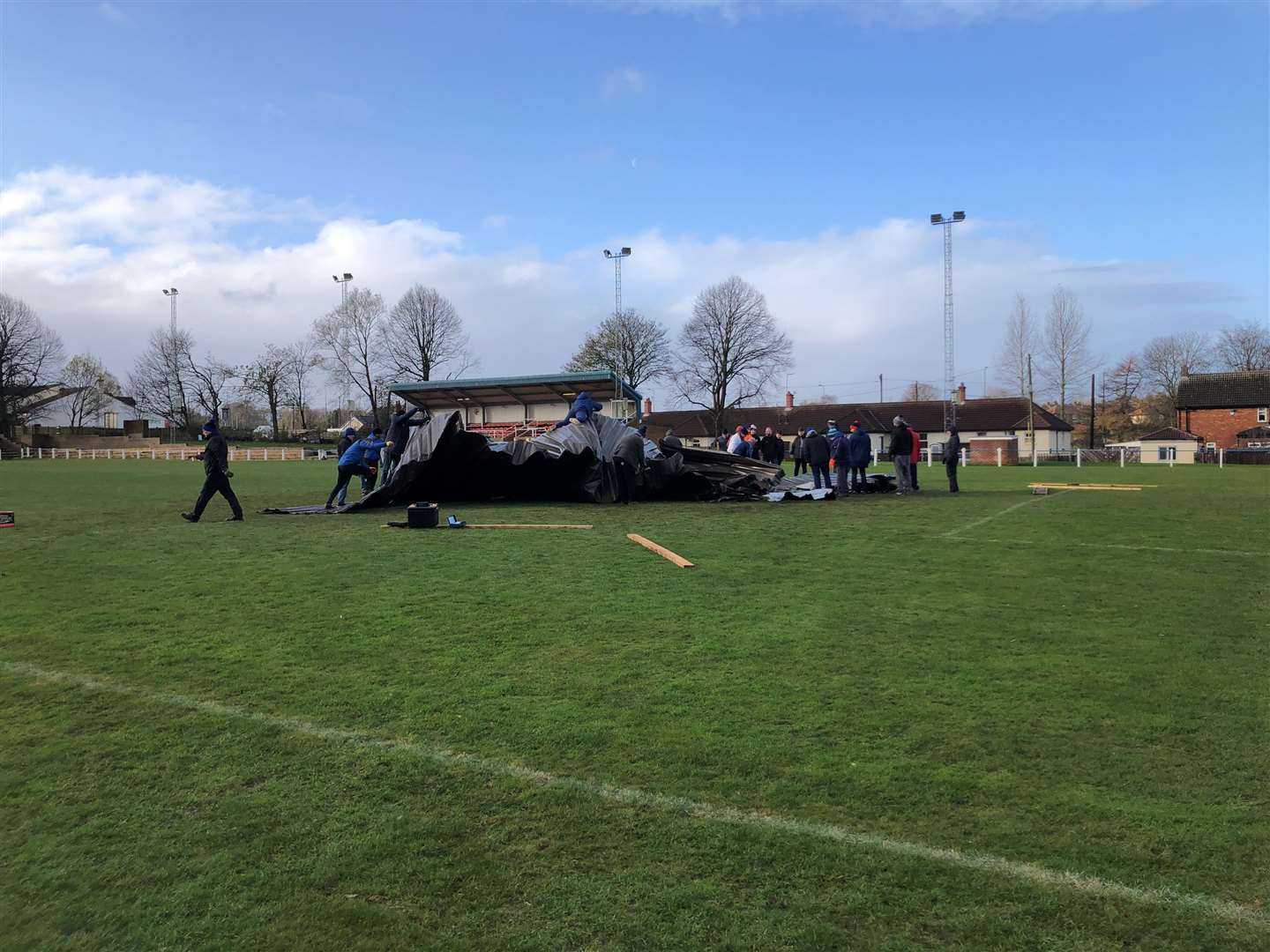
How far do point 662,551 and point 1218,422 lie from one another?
232 ft

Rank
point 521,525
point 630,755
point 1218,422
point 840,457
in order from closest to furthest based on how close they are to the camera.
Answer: point 630,755
point 521,525
point 840,457
point 1218,422

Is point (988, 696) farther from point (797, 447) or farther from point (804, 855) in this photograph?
point (797, 447)

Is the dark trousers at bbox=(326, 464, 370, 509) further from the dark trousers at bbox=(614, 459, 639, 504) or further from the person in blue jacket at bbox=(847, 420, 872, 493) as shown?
the person in blue jacket at bbox=(847, 420, 872, 493)

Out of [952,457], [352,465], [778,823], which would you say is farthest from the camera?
[952,457]

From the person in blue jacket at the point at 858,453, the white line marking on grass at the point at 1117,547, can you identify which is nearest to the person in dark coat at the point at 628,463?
the person in blue jacket at the point at 858,453

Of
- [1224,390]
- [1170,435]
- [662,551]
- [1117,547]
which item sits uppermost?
[1224,390]

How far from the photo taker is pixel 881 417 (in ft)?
268

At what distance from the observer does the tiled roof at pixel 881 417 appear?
74.1 m

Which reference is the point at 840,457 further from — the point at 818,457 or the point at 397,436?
the point at 397,436

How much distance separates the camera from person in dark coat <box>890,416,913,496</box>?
19641 mm

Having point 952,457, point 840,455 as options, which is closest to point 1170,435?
point 952,457

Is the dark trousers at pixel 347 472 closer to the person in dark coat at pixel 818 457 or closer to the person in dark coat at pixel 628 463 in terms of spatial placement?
the person in dark coat at pixel 628 463

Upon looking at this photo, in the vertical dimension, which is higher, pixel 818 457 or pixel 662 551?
pixel 818 457

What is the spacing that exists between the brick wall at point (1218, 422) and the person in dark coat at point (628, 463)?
62019 millimetres
